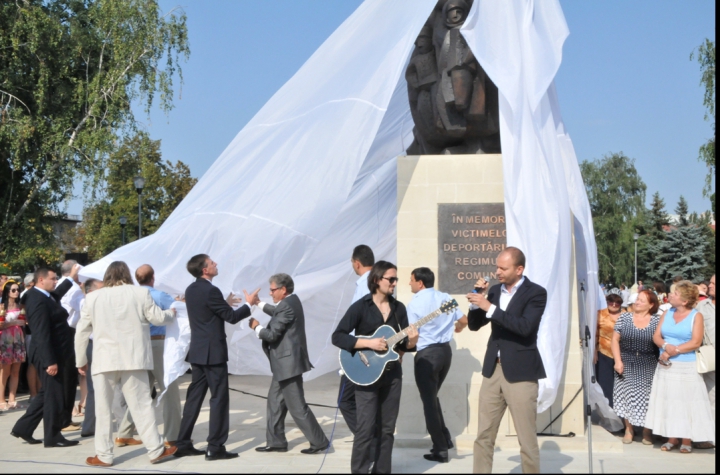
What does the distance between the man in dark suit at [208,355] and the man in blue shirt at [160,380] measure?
33cm

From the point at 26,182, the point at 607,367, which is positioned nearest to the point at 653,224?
the point at 26,182

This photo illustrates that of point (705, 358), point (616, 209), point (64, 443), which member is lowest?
Result: point (64, 443)

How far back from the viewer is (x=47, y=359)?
24.1 ft

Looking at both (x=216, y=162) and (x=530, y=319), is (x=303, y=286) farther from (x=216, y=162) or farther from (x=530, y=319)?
(x=530, y=319)

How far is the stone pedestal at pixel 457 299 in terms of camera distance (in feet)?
24.2

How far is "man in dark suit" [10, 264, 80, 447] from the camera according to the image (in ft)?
24.1

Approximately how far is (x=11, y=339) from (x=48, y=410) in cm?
293

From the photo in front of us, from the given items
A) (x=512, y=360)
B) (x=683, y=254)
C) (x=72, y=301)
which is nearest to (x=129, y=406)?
(x=72, y=301)

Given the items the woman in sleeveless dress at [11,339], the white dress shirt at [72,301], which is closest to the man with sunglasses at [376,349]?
the white dress shirt at [72,301]

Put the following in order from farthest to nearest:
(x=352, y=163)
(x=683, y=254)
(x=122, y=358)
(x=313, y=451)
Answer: (x=683, y=254) → (x=352, y=163) → (x=313, y=451) → (x=122, y=358)

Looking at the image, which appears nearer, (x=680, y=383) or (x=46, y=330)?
(x=680, y=383)

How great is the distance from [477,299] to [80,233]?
38.6m

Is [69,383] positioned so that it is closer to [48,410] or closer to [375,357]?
[48,410]

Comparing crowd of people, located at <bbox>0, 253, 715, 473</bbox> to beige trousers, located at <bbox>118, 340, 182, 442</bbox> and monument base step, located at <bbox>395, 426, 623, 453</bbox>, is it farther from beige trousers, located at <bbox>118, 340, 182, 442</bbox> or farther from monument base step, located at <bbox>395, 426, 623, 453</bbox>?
monument base step, located at <bbox>395, 426, 623, 453</bbox>
